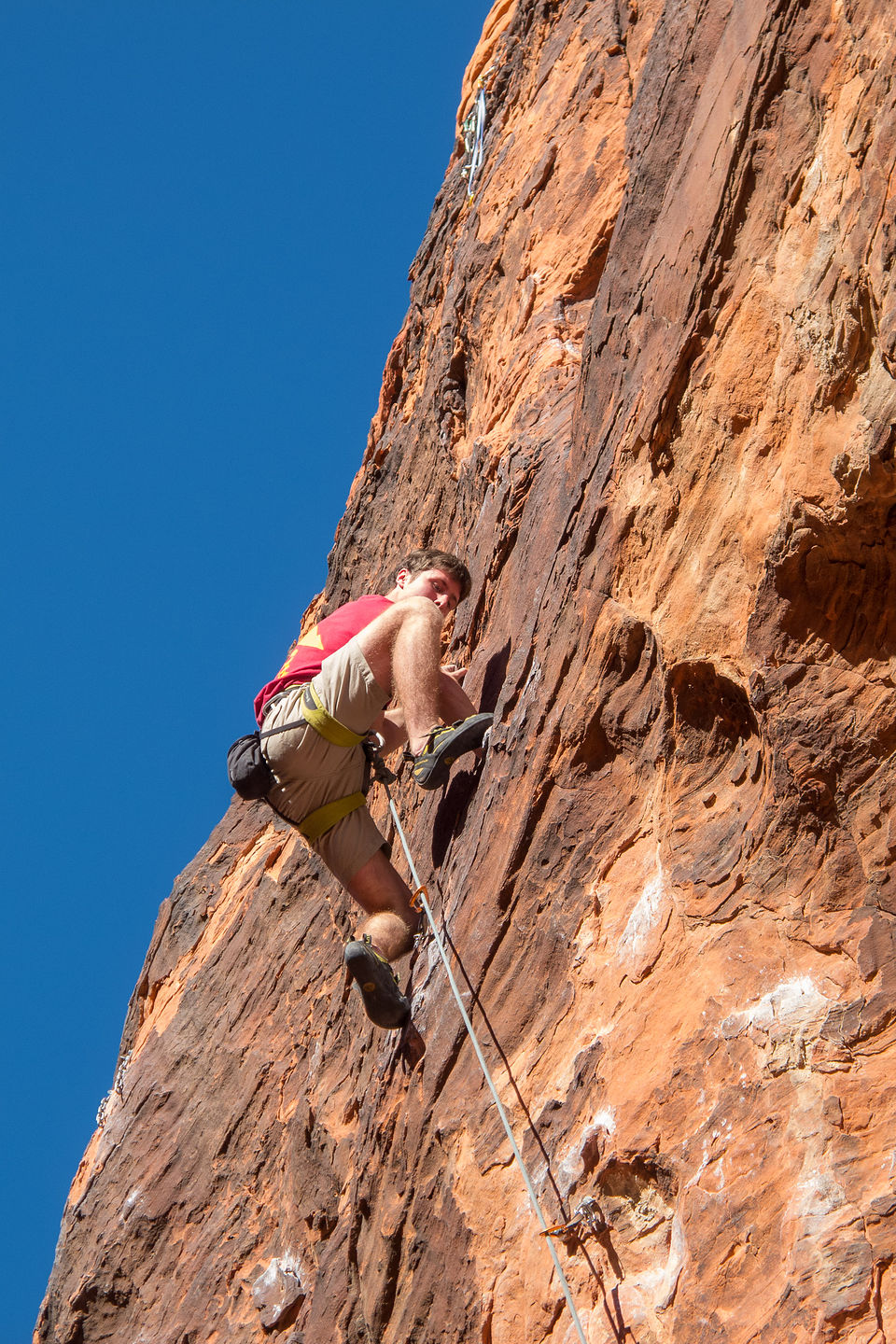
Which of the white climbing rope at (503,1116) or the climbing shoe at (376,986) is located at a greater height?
the climbing shoe at (376,986)

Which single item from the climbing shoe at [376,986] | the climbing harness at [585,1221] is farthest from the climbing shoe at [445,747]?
the climbing harness at [585,1221]

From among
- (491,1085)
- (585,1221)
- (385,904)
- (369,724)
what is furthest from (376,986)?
(585,1221)

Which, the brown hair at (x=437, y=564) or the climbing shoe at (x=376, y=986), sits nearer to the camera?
the climbing shoe at (x=376, y=986)

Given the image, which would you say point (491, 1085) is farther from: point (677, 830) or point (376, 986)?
point (677, 830)

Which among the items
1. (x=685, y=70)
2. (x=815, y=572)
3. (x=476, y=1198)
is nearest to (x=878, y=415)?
(x=815, y=572)

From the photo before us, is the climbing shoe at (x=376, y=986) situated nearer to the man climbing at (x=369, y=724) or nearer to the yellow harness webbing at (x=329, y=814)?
the man climbing at (x=369, y=724)

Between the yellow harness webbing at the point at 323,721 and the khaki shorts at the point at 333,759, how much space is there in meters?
0.03

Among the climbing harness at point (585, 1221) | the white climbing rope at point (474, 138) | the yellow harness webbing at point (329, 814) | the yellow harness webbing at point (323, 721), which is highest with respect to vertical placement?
the white climbing rope at point (474, 138)

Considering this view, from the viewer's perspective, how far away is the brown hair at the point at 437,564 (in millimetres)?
6484

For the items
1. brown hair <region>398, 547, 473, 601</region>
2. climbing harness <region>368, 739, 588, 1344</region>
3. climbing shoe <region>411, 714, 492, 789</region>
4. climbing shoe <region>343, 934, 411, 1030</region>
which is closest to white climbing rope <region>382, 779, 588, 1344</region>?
climbing harness <region>368, 739, 588, 1344</region>

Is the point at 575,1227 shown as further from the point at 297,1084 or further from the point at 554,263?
the point at 554,263

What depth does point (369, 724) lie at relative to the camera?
20.2 ft

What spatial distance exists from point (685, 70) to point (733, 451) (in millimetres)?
2118

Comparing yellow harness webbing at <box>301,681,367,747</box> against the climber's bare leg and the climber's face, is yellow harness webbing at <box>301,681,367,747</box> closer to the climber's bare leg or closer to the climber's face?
the climber's bare leg
